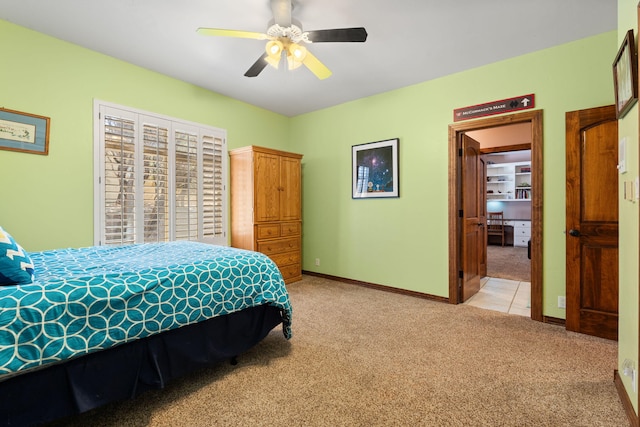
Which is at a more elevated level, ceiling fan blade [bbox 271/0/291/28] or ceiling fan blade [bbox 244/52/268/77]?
ceiling fan blade [bbox 271/0/291/28]

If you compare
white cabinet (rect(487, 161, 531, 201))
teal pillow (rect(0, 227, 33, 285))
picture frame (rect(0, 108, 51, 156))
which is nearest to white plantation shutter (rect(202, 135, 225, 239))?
picture frame (rect(0, 108, 51, 156))

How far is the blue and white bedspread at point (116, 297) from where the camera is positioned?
1222mm

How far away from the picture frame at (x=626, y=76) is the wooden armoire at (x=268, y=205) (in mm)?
3438

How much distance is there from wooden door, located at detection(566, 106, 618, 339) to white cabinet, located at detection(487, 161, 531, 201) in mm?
6532

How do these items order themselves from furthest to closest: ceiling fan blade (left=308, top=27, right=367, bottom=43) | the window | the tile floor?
the tile floor < the window < ceiling fan blade (left=308, top=27, right=367, bottom=43)

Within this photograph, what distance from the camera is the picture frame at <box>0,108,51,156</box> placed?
2.50 meters

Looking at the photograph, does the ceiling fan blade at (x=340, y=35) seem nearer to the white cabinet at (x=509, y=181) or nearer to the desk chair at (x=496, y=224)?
the desk chair at (x=496, y=224)

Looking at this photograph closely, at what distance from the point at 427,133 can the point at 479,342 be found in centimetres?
239

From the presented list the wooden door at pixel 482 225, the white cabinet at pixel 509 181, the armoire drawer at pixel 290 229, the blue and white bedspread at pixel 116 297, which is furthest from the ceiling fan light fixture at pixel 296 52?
the white cabinet at pixel 509 181

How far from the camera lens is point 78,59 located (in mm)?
2873

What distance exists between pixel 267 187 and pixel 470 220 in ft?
8.95

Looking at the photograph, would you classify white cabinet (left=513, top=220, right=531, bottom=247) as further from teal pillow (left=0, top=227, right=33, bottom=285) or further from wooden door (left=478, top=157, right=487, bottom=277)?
teal pillow (left=0, top=227, right=33, bottom=285)

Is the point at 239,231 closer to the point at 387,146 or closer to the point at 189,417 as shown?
the point at 387,146

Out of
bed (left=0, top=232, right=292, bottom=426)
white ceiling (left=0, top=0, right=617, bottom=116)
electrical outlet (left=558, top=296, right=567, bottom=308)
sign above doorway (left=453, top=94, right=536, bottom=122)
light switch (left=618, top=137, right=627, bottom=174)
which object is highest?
white ceiling (left=0, top=0, right=617, bottom=116)
